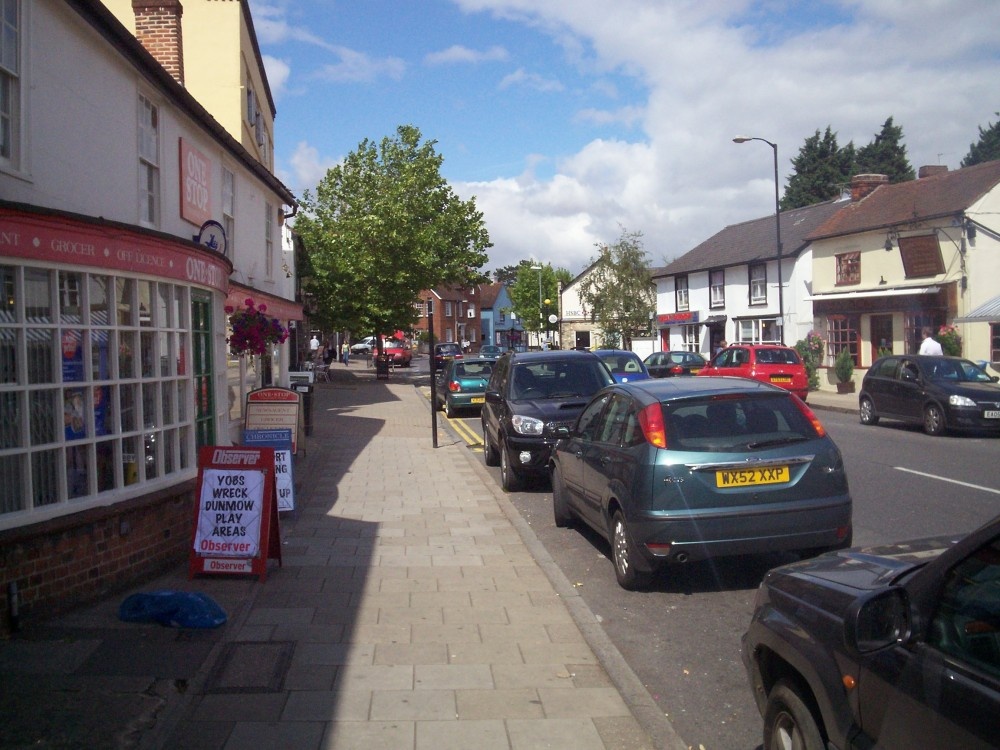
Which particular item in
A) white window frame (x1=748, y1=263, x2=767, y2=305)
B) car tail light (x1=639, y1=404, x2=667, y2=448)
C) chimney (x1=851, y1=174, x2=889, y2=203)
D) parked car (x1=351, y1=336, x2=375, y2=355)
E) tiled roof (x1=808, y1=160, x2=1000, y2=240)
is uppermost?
chimney (x1=851, y1=174, x2=889, y2=203)

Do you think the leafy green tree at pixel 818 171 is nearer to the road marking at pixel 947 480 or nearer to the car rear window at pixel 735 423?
the road marking at pixel 947 480

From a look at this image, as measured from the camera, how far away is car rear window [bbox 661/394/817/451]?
673 centimetres

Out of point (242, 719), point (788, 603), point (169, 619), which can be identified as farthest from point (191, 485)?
point (788, 603)

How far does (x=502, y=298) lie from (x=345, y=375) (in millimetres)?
68528

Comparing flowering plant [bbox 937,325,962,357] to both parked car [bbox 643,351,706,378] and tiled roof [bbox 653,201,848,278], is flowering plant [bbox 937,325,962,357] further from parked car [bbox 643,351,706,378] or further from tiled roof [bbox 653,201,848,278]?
tiled roof [bbox 653,201,848,278]

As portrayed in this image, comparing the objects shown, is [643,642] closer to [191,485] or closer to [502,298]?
[191,485]

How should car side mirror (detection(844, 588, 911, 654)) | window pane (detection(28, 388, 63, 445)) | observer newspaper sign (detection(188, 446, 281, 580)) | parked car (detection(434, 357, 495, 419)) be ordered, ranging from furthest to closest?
parked car (detection(434, 357, 495, 419)) → observer newspaper sign (detection(188, 446, 281, 580)) → window pane (detection(28, 388, 63, 445)) → car side mirror (detection(844, 588, 911, 654))

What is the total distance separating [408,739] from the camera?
445 centimetres

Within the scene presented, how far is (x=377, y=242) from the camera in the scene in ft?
115

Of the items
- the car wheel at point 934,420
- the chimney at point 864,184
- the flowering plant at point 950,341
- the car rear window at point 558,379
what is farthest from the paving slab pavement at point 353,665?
the chimney at point 864,184

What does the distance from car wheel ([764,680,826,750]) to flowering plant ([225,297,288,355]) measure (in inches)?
390

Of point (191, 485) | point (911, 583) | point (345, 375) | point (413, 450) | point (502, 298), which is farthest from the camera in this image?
point (502, 298)

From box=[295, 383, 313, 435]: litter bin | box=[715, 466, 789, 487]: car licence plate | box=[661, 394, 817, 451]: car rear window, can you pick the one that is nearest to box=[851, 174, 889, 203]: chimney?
box=[295, 383, 313, 435]: litter bin

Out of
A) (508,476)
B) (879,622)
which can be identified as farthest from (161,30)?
(879,622)
